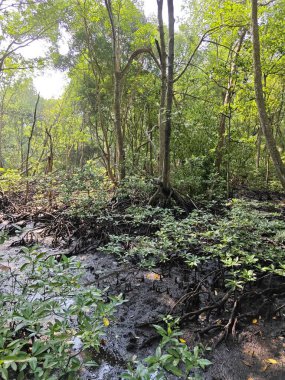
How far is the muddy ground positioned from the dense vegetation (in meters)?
0.04

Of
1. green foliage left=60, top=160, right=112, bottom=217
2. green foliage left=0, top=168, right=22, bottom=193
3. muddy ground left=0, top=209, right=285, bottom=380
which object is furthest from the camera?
green foliage left=0, top=168, right=22, bottom=193

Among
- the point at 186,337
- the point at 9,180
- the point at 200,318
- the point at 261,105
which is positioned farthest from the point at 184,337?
the point at 9,180

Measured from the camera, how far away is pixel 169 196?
6.36m

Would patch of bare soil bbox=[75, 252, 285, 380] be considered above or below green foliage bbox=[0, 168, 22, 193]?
below

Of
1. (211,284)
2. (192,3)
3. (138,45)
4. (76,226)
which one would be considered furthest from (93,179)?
(192,3)

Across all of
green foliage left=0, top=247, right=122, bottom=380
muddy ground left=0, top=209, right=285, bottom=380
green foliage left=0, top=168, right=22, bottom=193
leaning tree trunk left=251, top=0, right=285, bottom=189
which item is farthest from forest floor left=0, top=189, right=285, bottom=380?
green foliage left=0, top=168, right=22, bottom=193

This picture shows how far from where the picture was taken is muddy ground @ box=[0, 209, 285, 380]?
2.30 metres

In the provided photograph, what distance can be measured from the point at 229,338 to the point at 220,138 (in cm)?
642

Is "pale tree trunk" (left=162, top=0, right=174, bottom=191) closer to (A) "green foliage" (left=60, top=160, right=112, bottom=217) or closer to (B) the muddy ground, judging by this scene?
(A) "green foliage" (left=60, top=160, right=112, bottom=217)

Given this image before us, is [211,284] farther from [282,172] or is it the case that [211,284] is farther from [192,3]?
[192,3]

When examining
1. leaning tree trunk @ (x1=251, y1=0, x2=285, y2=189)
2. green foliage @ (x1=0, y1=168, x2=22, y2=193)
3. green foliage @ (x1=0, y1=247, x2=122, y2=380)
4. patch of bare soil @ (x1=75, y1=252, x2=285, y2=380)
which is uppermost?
leaning tree trunk @ (x1=251, y1=0, x2=285, y2=189)

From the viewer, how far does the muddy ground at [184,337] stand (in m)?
2.30

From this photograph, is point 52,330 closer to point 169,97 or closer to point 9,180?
point 169,97

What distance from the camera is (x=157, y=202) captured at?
630cm
